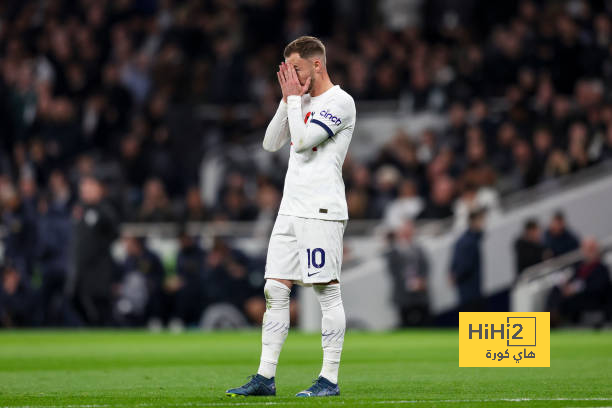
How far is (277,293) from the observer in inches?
306

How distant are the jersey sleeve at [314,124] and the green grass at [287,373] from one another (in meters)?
→ 1.61

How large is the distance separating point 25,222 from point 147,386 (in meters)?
12.0

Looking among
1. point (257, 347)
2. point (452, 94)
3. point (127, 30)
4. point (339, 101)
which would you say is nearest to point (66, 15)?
point (127, 30)

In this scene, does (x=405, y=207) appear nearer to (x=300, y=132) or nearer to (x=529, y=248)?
(x=529, y=248)

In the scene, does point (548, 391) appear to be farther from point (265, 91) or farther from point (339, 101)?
point (265, 91)

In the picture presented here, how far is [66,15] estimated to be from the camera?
26328 mm

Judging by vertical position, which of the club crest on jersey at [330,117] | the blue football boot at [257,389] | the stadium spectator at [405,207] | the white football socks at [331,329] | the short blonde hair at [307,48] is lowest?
the blue football boot at [257,389]

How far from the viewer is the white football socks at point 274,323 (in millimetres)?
7758

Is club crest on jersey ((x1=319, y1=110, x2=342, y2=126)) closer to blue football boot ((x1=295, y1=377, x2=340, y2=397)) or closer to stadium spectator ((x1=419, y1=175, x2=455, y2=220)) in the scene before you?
blue football boot ((x1=295, y1=377, x2=340, y2=397))

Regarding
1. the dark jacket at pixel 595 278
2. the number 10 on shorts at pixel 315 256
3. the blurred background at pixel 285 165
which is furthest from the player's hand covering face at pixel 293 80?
the dark jacket at pixel 595 278

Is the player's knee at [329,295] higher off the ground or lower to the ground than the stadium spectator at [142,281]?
lower

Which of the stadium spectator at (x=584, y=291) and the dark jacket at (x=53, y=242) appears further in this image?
the dark jacket at (x=53, y=242)

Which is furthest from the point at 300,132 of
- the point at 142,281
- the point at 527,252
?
the point at 142,281

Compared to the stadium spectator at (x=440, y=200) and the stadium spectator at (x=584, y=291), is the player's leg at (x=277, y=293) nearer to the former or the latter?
the stadium spectator at (x=584, y=291)
